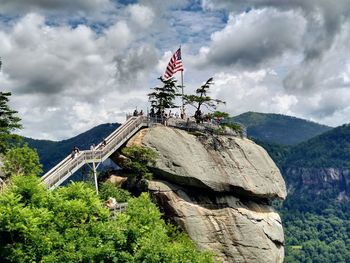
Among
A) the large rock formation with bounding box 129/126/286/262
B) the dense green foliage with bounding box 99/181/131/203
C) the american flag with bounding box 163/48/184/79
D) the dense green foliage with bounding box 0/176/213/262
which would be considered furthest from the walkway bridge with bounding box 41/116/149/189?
the dense green foliage with bounding box 0/176/213/262

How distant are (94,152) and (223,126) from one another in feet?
58.6

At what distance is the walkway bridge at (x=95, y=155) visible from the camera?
4815 centimetres

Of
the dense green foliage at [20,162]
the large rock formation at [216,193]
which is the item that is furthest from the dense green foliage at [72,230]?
the large rock formation at [216,193]

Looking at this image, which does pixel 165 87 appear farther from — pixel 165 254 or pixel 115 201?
pixel 165 254

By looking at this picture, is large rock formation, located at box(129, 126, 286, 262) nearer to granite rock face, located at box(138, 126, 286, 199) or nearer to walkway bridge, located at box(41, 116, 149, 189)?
granite rock face, located at box(138, 126, 286, 199)

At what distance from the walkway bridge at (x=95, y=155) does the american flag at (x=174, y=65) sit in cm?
659

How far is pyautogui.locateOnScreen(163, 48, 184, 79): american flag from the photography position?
60.5 meters

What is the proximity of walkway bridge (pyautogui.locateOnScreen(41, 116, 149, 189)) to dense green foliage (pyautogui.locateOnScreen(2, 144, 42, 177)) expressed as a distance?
5.73 feet

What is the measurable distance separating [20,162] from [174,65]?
23373mm

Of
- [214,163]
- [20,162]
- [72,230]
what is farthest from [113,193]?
[72,230]

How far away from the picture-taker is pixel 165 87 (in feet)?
201

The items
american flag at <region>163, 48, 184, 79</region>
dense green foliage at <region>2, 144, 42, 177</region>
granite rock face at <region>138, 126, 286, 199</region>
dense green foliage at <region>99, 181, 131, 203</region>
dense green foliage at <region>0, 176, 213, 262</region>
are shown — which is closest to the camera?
dense green foliage at <region>0, 176, 213, 262</region>

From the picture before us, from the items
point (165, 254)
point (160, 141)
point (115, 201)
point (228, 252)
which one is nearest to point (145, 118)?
point (160, 141)

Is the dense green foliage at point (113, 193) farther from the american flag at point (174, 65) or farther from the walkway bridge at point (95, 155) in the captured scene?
the american flag at point (174, 65)
